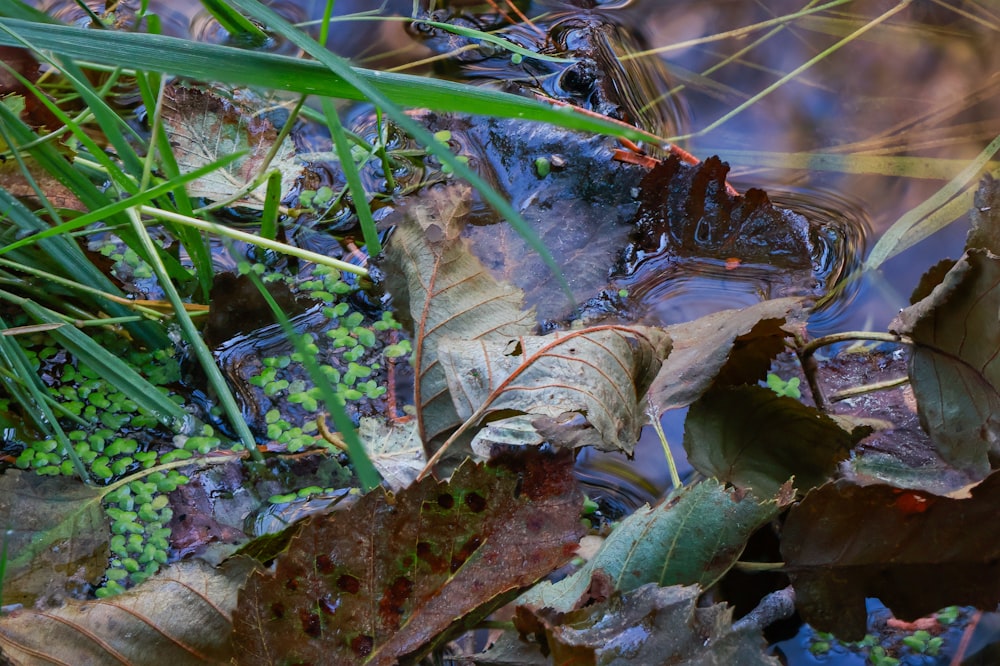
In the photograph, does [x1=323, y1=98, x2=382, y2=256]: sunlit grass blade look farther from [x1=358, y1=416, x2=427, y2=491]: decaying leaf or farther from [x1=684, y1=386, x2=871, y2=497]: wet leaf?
[x1=684, y1=386, x2=871, y2=497]: wet leaf

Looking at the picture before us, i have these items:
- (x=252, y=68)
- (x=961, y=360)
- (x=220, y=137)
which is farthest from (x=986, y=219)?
(x=220, y=137)

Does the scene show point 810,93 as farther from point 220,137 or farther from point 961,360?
point 220,137

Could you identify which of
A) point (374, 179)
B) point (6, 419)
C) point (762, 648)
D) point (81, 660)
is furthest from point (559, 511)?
point (374, 179)

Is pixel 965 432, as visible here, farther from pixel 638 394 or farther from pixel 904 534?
pixel 638 394

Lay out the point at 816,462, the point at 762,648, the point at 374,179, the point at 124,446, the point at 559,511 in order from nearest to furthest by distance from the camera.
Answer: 1. the point at 762,648
2. the point at 559,511
3. the point at 816,462
4. the point at 124,446
5. the point at 374,179

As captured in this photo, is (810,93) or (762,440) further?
(810,93)

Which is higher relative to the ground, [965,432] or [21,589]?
[965,432]
